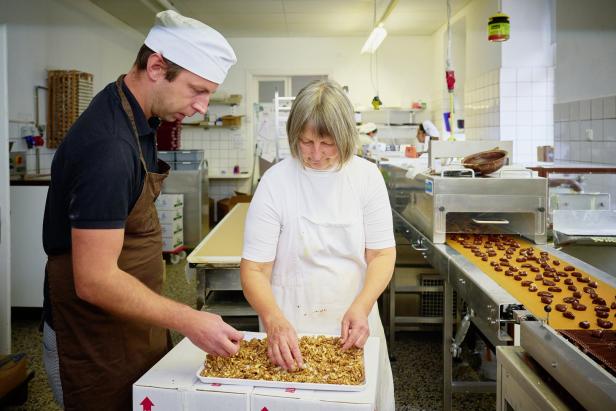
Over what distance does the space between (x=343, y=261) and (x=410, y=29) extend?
25.6ft

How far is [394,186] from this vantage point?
12.9 feet

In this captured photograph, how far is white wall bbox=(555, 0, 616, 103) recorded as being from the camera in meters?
5.29

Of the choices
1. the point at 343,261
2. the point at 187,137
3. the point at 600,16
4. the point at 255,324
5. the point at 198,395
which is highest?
the point at 600,16

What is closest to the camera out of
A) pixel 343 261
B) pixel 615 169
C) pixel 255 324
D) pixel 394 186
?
pixel 343 261

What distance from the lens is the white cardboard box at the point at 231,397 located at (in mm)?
1167

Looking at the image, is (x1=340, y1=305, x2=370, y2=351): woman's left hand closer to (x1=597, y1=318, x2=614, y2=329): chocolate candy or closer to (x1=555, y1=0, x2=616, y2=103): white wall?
(x1=597, y1=318, x2=614, y2=329): chocolate candy

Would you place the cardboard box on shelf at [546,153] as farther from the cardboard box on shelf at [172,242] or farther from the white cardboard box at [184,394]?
the white cardboard box at [184,394]

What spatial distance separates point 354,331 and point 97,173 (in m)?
0.77

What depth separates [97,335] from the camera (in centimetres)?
141

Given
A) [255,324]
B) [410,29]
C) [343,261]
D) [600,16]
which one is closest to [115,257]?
[343,261]

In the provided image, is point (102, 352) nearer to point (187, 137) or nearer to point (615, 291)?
point (615, 291)

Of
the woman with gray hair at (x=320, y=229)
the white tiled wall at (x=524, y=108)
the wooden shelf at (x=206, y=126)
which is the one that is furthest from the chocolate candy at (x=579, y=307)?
the wooden shelf at (x=206, y=126)

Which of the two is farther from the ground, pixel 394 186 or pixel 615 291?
pixel 394 186

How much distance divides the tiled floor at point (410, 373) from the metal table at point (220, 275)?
3.17ft
